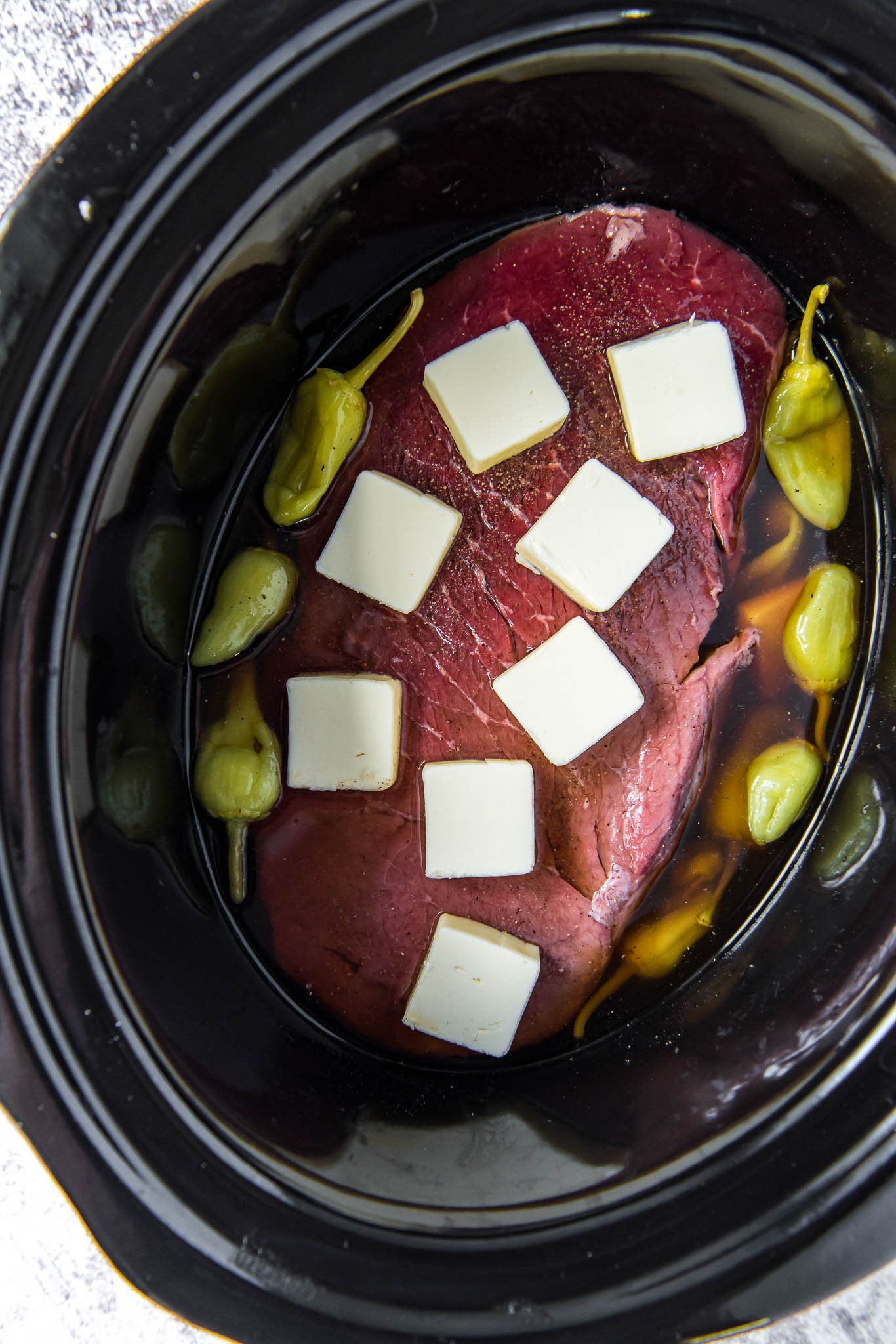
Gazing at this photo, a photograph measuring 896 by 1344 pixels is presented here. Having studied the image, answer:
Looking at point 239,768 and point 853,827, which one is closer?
point 239,768

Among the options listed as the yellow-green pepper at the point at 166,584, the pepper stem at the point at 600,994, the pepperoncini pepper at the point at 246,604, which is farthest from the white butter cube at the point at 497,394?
the pepper stem at the point at 600,994

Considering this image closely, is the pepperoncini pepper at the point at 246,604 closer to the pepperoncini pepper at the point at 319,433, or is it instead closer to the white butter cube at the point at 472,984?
the pepperoncini pepper at the point at 319,433

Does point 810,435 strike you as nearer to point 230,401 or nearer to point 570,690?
point 570,690

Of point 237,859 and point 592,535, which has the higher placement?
point 592,535

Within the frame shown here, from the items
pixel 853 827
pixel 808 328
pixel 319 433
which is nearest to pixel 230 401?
pixel 319 433

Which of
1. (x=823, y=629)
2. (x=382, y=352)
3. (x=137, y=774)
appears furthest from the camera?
(x=823, y=629)

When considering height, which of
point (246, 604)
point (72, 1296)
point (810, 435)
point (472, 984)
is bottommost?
point (72, 1296)
